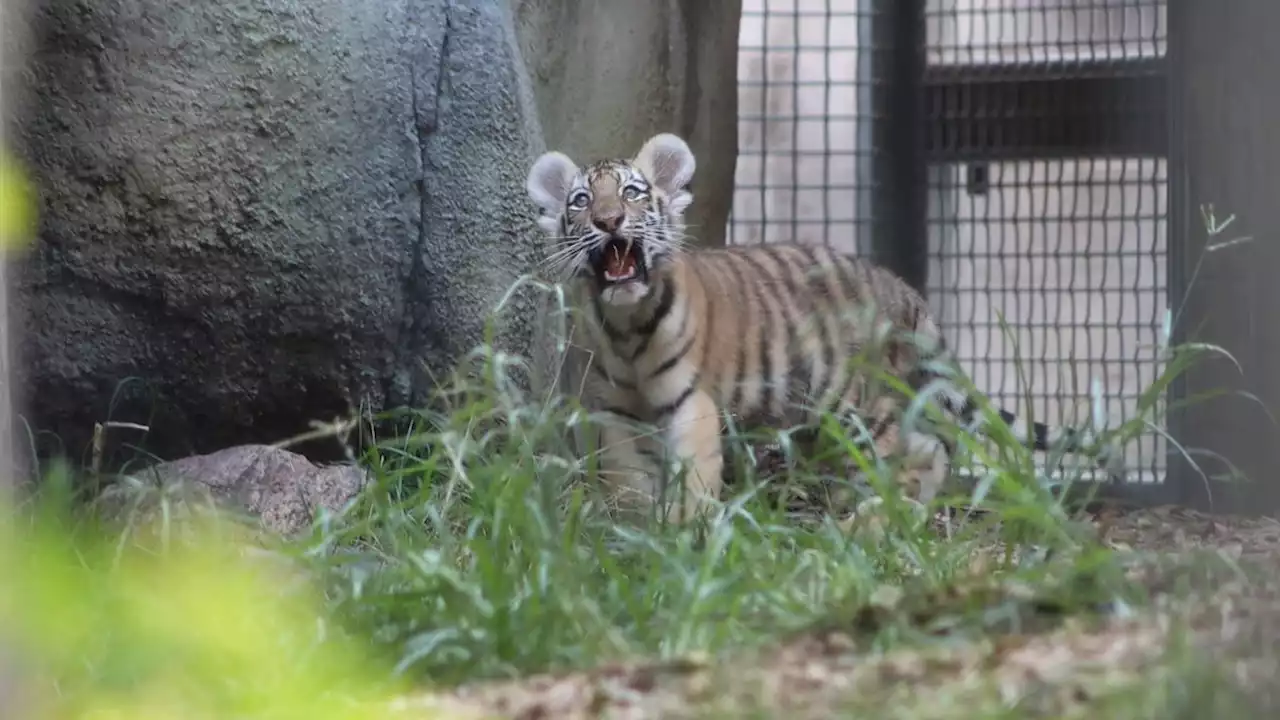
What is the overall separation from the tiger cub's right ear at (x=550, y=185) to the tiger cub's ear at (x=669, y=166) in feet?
0.80

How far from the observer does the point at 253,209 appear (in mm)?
3412

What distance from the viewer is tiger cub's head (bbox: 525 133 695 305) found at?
3646 millimetres

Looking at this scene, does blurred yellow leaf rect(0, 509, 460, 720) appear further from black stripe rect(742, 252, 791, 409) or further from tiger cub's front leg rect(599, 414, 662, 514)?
black stripe rect(742, 252, 791, 409)

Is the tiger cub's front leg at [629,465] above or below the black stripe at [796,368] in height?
below

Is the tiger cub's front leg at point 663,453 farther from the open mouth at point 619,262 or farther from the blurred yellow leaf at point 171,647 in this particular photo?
the blurred yellow leaf at point 171,647

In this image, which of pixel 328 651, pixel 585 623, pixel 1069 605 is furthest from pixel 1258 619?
pixel 328 651

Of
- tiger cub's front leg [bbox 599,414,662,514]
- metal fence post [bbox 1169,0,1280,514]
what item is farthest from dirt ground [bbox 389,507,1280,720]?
tiger cub's front leg [bbox 599,414,662,514]

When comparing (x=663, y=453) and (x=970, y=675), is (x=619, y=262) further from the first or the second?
(x=970, y=675)

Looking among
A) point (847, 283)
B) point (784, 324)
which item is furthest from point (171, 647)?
point (847, 283)

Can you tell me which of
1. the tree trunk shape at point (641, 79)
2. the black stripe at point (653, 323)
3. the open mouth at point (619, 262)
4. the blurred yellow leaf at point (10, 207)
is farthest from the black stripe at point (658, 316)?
the blurred yellow leaf at point (10, 207)

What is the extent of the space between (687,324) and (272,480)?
1138 millimetres

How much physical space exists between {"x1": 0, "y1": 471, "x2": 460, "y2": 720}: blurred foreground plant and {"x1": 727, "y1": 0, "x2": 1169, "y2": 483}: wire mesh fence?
3031 millimetres

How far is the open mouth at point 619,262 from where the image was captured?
3.70 metres

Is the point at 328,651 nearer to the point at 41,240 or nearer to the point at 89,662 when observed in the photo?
the point at 89,662
